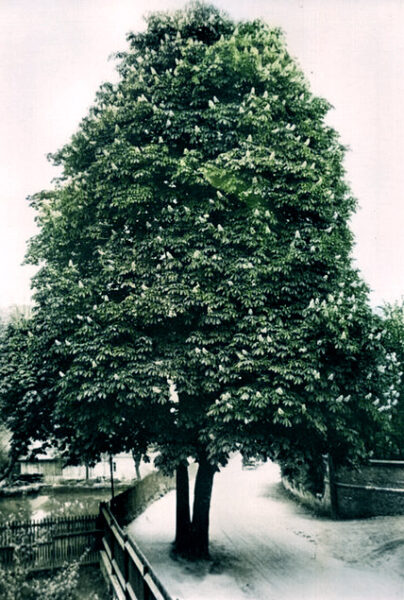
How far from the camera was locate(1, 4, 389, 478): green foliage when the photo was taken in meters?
12.3

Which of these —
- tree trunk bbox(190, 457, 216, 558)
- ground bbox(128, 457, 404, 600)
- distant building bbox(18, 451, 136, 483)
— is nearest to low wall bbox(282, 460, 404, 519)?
ground bbox(128, 457, 404, 600)

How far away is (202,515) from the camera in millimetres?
14992

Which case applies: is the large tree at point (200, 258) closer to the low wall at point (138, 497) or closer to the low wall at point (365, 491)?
Answer: the low wall at point (138, 497)

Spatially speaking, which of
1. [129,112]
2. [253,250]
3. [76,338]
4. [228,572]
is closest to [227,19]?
[129,112]

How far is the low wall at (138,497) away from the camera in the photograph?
17.6 metres

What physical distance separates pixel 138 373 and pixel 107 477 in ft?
72.9

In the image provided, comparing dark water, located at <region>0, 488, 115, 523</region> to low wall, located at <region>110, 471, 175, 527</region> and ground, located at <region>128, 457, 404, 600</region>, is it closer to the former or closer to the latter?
low wall, located at <region>110, 471, 175, 527</region>

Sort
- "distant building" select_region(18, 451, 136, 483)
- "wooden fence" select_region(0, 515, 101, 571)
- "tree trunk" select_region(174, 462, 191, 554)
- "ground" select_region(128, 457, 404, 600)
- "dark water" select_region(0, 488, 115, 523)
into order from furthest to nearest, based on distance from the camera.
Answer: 1. "distant building" select_region(18, 451, 136, 483)
2. "dark water" select_region(0, 488, 115, 523)
3. "tree trunk" select_region(174, 462, 191, 554)
4. "wooden fence" select_region(0, 515, 101, 571)
5. "ground" select_region(128, 457, 404, 600)

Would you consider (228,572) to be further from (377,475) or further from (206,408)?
(377,475)

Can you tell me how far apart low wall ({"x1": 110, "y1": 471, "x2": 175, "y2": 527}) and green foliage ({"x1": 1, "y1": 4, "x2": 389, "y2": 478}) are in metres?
4.40

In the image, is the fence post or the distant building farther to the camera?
the distant building

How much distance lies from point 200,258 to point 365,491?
12.3 m

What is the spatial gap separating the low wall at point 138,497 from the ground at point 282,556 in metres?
0.53

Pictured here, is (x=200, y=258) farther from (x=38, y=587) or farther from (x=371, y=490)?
(x=371, y=490)
